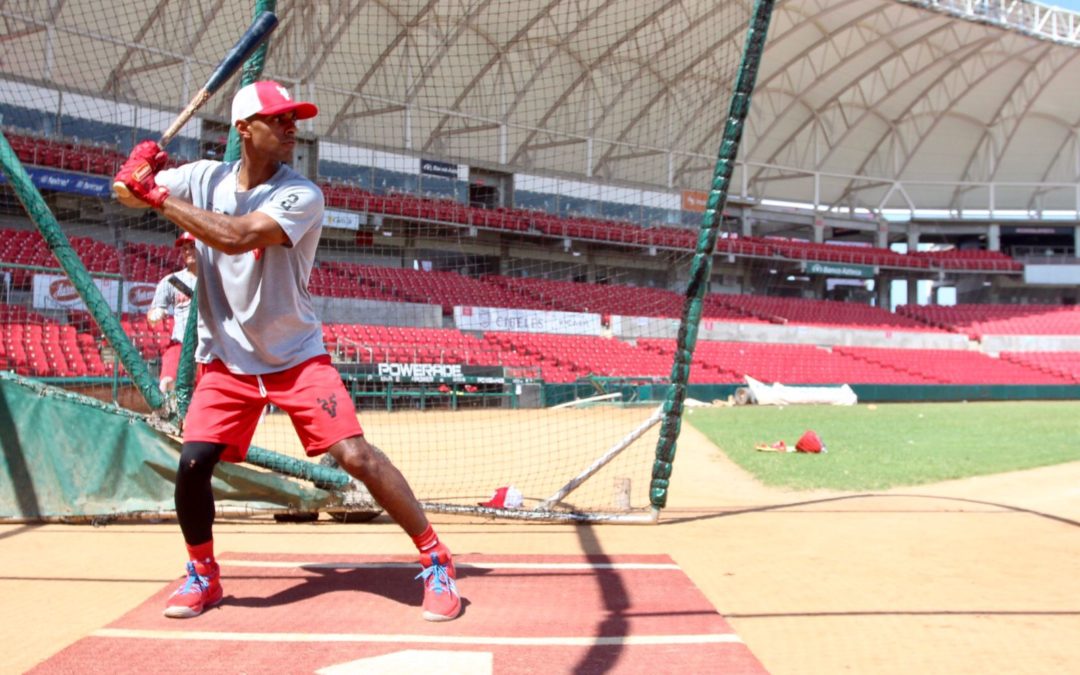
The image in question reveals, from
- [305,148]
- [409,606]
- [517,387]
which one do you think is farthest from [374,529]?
[517,387]

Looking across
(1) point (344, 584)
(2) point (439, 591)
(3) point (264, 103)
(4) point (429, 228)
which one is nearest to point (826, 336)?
(4) point (429, 228)

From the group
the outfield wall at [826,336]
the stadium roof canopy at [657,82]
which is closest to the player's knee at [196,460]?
the stadium roof canopy at [657,82]

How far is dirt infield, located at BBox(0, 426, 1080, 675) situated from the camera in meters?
3.08

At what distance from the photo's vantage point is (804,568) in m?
4.32

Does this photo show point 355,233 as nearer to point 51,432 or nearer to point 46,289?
point 51,432

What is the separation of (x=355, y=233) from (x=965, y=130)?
43.4 meters

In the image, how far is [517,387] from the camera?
21109mm

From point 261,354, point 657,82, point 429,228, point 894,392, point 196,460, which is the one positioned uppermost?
point 657,82

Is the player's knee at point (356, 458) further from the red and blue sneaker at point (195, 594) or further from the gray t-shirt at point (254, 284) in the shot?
the red and blue sneaker at point (195, 594)

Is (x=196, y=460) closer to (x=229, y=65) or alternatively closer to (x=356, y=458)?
(x=356, y=458)

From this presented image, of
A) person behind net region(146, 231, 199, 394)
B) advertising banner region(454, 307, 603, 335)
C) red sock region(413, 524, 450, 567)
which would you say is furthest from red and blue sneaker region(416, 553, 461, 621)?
advertising banner region(454, 307, 603, 335)

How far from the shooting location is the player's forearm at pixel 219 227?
298 centimetres

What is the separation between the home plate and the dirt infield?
155mm

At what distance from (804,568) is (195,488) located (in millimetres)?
3007
